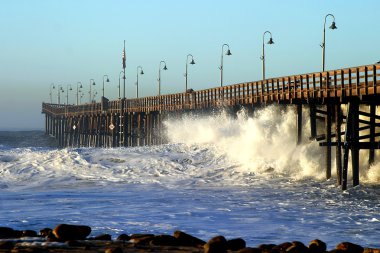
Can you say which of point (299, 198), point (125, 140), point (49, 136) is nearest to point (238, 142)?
point (299, 198)

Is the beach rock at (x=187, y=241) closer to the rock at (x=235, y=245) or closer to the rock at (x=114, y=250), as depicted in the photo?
the rock at (x=235, y=245)

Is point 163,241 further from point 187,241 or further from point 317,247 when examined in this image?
point 317,247

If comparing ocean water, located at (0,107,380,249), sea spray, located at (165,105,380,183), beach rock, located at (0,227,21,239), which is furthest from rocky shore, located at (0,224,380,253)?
sea spray, located at (165,105,380,183)

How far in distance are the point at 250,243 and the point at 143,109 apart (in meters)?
A: 43.2

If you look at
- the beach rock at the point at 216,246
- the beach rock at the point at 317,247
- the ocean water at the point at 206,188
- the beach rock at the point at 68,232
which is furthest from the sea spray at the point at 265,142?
the beach rock at the point at 216,246

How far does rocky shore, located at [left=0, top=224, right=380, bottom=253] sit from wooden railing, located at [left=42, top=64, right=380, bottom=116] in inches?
598

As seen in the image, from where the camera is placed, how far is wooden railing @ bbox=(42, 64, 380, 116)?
29.4 metres

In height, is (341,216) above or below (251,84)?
below

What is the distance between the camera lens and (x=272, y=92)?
124ft

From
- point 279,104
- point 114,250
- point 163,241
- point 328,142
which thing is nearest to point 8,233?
point 163,241

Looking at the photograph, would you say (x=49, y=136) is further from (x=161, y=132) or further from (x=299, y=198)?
(x=299, y=198)

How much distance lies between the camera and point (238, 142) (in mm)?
43750

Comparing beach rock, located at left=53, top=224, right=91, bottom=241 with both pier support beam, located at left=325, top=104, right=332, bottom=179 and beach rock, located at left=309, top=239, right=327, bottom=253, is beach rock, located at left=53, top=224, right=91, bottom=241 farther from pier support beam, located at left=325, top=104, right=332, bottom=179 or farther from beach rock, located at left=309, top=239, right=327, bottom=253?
pier support beam, located at left=325, top=104, right=332, bottom=179

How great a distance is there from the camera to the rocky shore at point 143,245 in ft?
44.6
